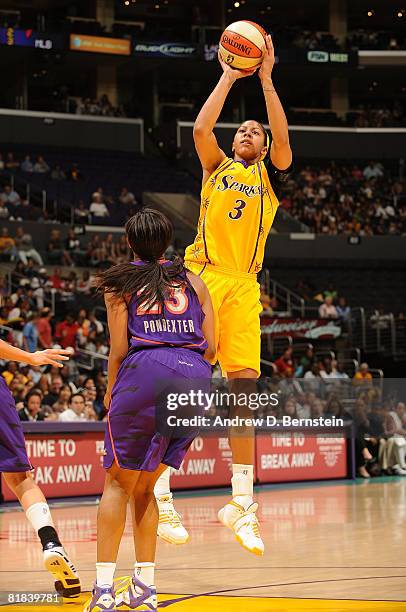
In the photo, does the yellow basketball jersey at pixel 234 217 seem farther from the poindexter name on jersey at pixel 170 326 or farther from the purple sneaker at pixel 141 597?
the purple sneaker at pixel 141 597

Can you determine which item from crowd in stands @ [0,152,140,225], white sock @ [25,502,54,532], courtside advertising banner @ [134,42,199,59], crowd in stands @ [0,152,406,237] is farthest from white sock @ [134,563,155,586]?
courtside advertising banner @ [134,42,199,59]

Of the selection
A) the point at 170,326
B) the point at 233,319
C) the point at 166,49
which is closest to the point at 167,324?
the point at 170,326

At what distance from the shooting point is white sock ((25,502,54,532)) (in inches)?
277

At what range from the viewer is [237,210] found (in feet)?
24.8

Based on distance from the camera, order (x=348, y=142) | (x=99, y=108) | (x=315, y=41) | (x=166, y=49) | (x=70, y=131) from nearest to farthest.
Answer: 1. (x=70, y=131)
2. (x=99, y=108)
3. (x=166, y=49)
4. (x=348, y=142)
5. (x=315, y=41)

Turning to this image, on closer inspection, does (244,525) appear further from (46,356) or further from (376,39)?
(376,39)

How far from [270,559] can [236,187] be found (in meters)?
3.55

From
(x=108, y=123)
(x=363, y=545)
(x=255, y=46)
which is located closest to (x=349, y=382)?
(x=363, y=545)

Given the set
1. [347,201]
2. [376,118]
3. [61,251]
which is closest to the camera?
[61,251]

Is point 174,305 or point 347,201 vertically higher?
point 347,201

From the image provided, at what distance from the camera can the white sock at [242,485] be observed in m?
7.27

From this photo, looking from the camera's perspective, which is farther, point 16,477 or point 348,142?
point 348,142

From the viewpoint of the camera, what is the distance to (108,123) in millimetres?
35562

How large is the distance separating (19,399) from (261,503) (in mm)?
4166
